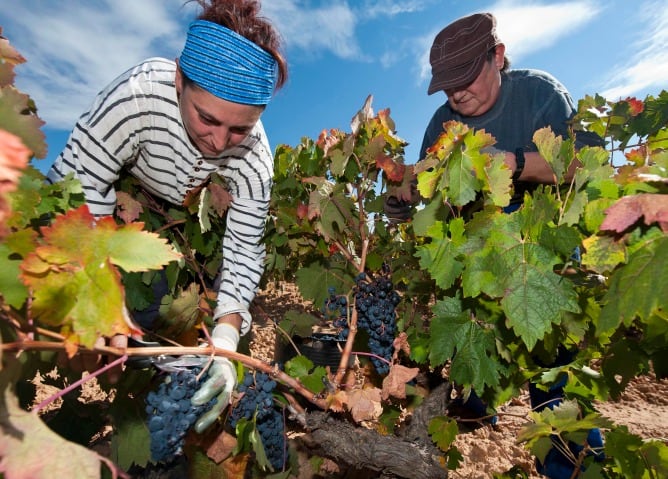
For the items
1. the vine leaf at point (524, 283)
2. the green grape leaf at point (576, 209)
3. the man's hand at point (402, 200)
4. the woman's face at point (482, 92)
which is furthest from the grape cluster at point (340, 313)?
the woman's face at point (482, 92)

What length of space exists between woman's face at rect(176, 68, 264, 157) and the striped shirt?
0.50 feet

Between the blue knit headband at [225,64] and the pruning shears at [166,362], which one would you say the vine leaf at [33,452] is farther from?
the blue knit headband at [225,64]

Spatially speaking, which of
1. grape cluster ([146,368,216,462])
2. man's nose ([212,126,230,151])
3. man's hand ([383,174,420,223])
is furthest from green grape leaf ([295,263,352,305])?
grape cluster ([146,368,216,462])

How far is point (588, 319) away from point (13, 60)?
1995mm

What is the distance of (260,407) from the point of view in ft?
4.97

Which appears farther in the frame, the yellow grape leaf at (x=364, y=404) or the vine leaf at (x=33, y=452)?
the yellow grape leaf at (x=364, y=404)

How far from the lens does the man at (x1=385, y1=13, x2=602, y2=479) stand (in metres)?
2.45

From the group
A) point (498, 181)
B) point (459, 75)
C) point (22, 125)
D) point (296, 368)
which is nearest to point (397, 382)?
point (296, 368)

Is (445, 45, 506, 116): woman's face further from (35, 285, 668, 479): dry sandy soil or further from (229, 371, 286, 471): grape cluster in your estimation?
(229, 371, 286, 471): grape cluster

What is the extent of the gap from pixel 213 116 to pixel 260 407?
3.62ft

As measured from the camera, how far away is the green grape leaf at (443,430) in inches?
74.1

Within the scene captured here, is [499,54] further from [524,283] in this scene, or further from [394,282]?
[524,283]

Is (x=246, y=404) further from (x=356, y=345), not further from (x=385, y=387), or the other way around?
(x=356, y=345)

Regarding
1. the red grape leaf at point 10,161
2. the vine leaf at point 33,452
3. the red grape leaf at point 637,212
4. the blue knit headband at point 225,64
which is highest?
the blue knit headband at point 225,64
